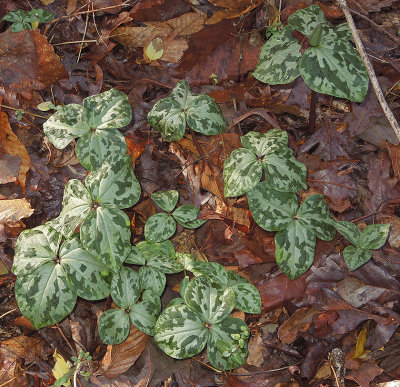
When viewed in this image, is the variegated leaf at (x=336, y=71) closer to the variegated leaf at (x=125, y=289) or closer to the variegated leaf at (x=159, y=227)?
the variegated leaf at (x=159, y=227)

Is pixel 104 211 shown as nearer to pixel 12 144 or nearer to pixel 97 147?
pixel 97 147

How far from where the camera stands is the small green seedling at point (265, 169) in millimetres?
2379

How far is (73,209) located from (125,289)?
521 mm

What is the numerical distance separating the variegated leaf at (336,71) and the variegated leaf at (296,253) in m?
0.79

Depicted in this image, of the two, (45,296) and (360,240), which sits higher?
(45,296)

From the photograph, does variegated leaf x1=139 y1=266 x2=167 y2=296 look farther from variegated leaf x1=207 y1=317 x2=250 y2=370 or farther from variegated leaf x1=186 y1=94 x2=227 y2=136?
variegated leaf x1=186 y1=94 x2=227 y2=136

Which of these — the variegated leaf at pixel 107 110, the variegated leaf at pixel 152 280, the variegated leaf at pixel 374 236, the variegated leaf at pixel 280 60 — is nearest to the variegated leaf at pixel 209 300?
the variegated leaf at pixel 152 280

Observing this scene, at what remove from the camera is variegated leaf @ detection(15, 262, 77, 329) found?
2232 mm

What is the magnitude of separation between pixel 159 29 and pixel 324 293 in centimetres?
223

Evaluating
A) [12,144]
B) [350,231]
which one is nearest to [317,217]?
[350,231]

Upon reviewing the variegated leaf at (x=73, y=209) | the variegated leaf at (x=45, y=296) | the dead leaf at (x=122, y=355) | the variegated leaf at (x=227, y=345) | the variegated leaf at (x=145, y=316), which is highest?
the variegated leaf at (x=73, y=209)

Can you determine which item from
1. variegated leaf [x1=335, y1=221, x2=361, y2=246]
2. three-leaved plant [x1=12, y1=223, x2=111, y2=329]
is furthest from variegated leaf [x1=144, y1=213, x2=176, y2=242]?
variegated leaf [x1=335, y1=221, x2=361, y2=246]

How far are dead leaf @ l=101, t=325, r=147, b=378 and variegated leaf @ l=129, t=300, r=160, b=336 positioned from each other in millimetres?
137

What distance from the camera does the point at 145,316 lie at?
90.0 inches
